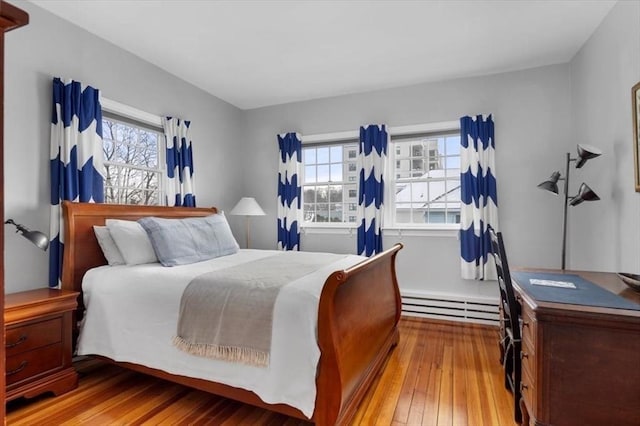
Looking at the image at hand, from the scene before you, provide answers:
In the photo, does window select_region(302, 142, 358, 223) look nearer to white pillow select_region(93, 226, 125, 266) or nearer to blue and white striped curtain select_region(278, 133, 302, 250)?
blue and white striped curtain select_region(278, 133, 302, 250)

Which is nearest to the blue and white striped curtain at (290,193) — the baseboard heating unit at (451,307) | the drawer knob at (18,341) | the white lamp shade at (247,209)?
the white lamp shade at (247,209)

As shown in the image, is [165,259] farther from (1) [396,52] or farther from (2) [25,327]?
(1) [396,52]

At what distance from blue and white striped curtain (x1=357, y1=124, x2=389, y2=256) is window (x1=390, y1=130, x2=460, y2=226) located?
24 centimetres

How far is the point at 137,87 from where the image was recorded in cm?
308

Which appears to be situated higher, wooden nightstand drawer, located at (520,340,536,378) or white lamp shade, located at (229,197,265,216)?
white lamp shade, located at (229,197,265,216)

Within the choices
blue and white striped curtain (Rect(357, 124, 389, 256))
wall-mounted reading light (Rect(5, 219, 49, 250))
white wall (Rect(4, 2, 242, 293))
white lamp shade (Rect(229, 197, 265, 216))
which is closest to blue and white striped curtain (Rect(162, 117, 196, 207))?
white wall (Rect(4, 2, 242, 293))

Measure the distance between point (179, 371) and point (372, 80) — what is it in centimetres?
326

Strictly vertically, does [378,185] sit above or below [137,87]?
below

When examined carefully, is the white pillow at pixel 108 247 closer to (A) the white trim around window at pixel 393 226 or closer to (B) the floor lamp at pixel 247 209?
(B) the floor lamp at pixel 247 209

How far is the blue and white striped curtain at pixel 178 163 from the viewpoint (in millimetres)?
3355

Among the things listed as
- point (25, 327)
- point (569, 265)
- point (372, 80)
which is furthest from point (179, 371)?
point (569, 265)

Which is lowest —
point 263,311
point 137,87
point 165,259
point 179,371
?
point 179,371

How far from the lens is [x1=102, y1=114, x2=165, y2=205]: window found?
9.61 ft

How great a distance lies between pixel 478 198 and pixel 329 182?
1.80 metres
